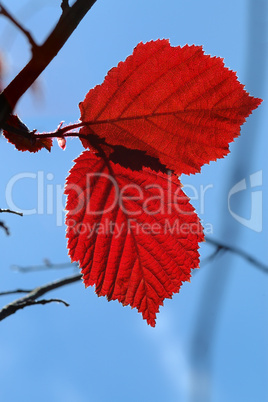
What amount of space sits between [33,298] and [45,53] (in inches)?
36.9

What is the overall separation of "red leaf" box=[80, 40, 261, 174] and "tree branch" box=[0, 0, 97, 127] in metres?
0.30

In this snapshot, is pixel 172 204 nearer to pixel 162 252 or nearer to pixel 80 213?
pixel 162 252

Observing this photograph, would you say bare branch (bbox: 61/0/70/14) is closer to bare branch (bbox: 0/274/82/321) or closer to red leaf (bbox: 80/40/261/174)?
red leaf (bbox: 80/40/261/174)

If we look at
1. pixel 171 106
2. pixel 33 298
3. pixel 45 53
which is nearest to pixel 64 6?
pixel 45 53

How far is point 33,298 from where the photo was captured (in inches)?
52.6

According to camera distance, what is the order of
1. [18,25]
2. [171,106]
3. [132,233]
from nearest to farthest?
1. [18,25]
2. [171,106]
3. [132,233]

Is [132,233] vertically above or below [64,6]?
below

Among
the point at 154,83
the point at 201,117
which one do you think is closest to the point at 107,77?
the point at 154,83

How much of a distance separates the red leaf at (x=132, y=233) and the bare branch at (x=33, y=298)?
0.50ft

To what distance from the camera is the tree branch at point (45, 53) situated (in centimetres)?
59

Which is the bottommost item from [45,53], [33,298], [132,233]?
[33,298]

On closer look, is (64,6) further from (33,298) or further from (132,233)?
(33,298)

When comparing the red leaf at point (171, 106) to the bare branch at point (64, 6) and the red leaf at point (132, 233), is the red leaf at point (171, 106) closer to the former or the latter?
the red leaf at point (132, 233)

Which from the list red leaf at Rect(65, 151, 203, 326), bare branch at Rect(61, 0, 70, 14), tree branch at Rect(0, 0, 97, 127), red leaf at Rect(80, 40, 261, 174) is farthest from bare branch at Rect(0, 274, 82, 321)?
bare branch at Rect(61, 0, 70, 14)
